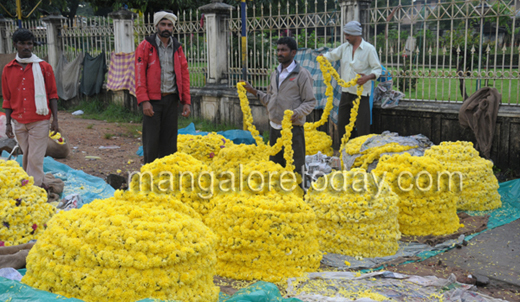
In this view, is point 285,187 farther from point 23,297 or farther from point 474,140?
point 474,140

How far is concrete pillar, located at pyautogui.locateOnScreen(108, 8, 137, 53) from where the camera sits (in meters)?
12.6

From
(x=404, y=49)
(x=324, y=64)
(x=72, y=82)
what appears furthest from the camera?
(x=72, y=82)

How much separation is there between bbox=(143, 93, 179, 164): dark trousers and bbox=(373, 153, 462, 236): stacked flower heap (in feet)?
8.70

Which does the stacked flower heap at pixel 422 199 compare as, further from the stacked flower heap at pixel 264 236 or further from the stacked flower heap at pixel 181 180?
the stacked flower heap at pixel 181 180

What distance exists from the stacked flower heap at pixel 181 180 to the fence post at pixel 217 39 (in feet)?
22.1

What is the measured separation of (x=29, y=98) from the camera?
17.3 feet

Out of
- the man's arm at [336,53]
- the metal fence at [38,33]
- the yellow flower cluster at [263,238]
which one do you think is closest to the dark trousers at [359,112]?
the man's arm at [336,53]

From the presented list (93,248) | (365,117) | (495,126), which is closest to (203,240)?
(93,248)

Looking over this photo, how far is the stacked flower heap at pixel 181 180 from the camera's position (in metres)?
3.87

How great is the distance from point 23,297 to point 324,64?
5.07m

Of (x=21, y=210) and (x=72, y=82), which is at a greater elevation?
(x=72, y=82)

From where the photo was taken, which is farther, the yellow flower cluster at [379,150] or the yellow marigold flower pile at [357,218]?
the yellow flower cluster at [379,150]

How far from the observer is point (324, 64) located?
6730mm

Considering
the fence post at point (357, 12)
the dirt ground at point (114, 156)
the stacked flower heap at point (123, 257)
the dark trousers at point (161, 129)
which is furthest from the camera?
the fence post at point (357, 12)
